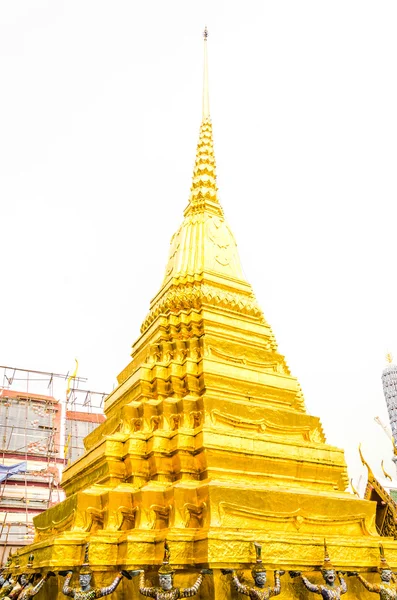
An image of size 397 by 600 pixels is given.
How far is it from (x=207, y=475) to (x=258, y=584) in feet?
5.09

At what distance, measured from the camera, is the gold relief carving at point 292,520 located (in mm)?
6301

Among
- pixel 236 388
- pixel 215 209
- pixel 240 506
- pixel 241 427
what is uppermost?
pixel 215 209

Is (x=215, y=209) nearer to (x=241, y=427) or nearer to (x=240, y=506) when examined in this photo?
(x=241, y=427)

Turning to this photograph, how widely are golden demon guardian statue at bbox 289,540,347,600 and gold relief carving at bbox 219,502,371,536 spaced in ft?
2.14

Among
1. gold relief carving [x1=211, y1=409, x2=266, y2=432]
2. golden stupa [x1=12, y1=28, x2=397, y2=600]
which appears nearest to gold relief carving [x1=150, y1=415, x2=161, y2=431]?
golden stupa [x1=12, y1=28, x2=397, y2=600]

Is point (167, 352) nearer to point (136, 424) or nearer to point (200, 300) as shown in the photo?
point (200, 300)

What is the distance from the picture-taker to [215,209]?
1249 cm

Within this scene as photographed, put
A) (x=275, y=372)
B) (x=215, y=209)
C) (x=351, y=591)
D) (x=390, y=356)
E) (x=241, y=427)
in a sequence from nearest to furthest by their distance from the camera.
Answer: (x=351, y=591) → (x=241, y=427) → (x=275, y=372) → (x=215, y=209) → (x=390, y=356)

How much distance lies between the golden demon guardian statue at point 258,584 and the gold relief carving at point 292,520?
638mm

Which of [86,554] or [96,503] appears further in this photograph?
[96,503]

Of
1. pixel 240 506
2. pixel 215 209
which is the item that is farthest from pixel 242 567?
pixel 215 209

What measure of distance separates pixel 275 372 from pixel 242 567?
3.87 metres

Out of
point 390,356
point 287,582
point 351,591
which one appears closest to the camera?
point 287,582

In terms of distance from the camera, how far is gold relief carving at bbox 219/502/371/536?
20.7 ft
